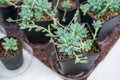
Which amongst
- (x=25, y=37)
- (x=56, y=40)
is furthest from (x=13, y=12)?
(x=56, y=40)

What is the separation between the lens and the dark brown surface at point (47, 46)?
0.73 m

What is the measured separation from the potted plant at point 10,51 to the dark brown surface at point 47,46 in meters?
0.09

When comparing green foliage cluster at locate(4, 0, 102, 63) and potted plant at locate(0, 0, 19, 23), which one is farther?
potted plant at locate(0, 0, 19, 23)

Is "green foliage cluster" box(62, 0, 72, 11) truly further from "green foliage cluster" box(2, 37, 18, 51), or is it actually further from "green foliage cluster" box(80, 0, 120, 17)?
"green foliage cluster" box(2, 37, 18, 51)

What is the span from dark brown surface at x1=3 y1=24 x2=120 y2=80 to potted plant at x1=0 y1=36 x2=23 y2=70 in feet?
0.29

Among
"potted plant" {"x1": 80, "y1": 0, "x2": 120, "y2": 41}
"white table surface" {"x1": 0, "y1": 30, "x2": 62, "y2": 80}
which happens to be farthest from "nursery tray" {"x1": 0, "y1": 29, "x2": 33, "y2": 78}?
"potted plant" {"x1": 80, "y1": 0, "x2": 120, "y2": 41}

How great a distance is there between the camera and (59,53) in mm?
608

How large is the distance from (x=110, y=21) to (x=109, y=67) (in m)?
0.15

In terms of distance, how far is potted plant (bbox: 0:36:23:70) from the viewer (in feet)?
2.05

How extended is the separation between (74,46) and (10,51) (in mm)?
182

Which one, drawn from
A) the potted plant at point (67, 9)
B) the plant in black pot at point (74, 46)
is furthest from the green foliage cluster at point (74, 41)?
the potted plant at point (67, 9)

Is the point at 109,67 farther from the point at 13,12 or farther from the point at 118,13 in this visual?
the point at 13,12

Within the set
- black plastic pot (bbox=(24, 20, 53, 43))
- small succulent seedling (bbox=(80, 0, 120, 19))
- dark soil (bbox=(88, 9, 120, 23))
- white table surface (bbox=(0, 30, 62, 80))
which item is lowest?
white table surface (bbox=(0, 30, 62, 80))

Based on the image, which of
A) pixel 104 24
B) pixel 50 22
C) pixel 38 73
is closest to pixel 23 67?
pixel 38 73
